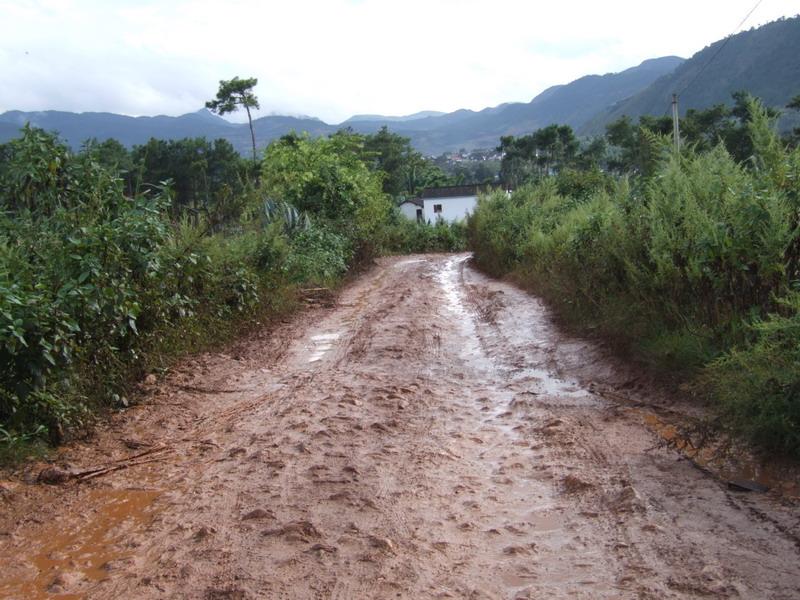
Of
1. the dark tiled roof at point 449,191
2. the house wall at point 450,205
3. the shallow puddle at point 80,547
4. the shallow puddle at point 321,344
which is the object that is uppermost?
the shallow puddle at point 80,547

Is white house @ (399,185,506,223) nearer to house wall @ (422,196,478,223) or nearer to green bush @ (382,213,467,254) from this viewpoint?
house wall @ (422,196,478,223)

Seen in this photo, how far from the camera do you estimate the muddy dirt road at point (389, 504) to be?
3223 millimetres

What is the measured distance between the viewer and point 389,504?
13.3ft

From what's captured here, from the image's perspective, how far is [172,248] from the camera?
25.4ft

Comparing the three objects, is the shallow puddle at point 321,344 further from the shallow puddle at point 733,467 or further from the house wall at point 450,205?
the house wall at point 450,205

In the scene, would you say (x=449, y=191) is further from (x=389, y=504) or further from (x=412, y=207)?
(x=389, y=504)

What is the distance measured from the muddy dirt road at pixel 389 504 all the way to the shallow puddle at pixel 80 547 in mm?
13

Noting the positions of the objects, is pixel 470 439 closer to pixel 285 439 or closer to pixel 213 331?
pixel 285 439

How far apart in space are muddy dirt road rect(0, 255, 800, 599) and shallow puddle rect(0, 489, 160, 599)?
1 centimetres

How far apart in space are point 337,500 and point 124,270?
342cm

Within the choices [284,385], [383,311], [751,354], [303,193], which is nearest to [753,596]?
[751,354]

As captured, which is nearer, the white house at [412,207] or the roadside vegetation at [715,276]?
the roadside vegetation at [715,276]

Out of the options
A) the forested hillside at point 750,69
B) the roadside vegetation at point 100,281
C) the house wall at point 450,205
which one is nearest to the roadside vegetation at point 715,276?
the roadside vegetation at point 100,281

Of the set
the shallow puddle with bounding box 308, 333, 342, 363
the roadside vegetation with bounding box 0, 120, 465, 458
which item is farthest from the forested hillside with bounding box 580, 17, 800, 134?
the roadside vegetation with bounding box 0, 120, 465, 458
